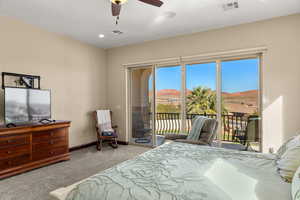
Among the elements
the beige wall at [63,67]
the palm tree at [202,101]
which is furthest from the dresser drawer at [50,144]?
the palm tree at [202,101]

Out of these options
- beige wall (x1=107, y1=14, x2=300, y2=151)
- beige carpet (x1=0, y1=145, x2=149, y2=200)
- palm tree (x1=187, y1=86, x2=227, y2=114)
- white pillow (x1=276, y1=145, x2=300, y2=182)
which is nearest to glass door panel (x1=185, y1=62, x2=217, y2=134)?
palm tree (x1=187, y1=86, x2=227, y2=114)

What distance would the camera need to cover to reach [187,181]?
1.21 metres

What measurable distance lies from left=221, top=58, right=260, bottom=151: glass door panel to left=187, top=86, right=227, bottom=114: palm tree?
235 millimetres

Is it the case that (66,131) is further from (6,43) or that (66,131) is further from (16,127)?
(6,43)

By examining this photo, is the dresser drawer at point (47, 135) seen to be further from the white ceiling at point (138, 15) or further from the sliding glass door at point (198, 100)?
the white ceiling at point (138, 15)

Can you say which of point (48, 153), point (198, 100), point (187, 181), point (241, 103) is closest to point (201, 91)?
point (198, 100)

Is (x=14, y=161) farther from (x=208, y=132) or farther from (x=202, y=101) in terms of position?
(x=202, y=101)

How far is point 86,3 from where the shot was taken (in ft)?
9.09

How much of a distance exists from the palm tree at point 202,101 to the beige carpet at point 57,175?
72.6 inches

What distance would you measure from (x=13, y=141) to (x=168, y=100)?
336 centimetres

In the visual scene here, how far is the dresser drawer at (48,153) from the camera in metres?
3.10

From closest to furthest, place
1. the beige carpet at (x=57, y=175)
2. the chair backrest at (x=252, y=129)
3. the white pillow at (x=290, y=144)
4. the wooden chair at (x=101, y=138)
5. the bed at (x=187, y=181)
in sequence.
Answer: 1. the bed at (x=187, y=181)
2. the white pillow at (x=290, y=144)
3. the beige carpet at (x=57, y=175)
4. the chair backrest at (x=252, y=129)
5. the wooden chair at (x=101, y=138)

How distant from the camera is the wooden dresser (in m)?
2.71

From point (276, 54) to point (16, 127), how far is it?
→ 489 cm
